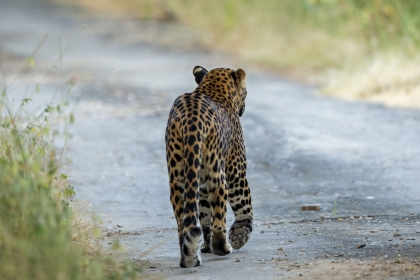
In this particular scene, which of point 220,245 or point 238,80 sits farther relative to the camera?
point 238,80

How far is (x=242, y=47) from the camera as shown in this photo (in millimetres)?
23500

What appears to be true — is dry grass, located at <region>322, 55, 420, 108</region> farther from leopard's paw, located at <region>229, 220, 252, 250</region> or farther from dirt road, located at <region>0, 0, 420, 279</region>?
leopard's paw, located at <region>229, 220, 252, 250</region>

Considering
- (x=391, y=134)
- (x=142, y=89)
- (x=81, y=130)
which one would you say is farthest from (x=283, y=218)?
(x=142, y=89)

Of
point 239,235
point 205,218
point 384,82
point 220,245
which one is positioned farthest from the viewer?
point 384,82

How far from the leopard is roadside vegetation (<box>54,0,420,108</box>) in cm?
756

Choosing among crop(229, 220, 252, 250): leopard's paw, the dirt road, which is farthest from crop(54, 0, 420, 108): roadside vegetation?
crop(229, 220, 252, 250): leopard's paw

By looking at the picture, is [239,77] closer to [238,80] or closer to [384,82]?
[238,80]

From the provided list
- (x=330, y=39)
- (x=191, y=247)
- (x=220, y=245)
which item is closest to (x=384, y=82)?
(x=330, y=39)

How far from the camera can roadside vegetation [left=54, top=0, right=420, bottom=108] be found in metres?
15.1

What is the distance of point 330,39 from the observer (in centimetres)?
2055

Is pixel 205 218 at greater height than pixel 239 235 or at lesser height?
greater

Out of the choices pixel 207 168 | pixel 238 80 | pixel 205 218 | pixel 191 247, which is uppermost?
pixel 238 80

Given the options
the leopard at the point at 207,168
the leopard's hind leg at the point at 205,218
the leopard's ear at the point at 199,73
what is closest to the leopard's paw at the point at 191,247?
the leopard at the point at 207,168

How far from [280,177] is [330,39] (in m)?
11.4
